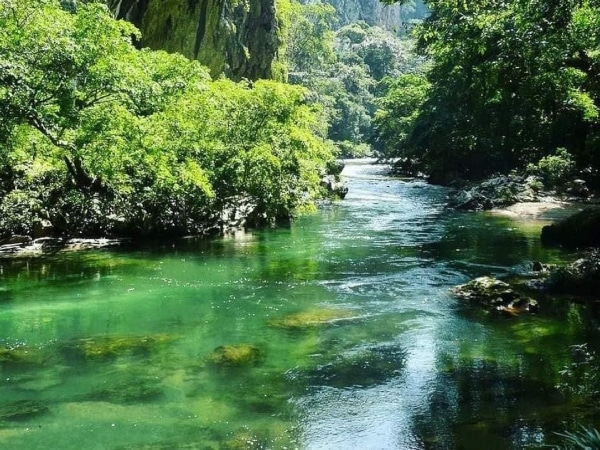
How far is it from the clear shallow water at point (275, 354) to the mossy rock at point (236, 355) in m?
0.05

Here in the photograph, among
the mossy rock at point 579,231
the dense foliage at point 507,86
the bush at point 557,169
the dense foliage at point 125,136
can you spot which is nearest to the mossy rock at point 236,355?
the dense foliage at point 507,86

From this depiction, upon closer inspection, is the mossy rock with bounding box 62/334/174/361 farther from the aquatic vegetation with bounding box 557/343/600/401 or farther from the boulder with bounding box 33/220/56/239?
the boulder with bounding box 33/220/56/239

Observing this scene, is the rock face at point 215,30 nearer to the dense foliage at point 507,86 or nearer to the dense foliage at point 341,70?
the dense foliage at point 507,86

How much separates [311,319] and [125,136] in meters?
9.38

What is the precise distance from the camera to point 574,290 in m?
12.5

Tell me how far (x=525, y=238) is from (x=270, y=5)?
91.2 feet

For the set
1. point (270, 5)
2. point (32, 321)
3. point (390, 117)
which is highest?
point (270, 5)

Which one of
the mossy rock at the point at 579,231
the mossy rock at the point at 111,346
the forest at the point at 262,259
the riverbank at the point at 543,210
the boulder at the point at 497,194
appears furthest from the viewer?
the boulder at the point at 497,194

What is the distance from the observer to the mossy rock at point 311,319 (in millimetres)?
10695

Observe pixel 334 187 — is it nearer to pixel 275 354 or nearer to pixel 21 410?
pixel 275 354

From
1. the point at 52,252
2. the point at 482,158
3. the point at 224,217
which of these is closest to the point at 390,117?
the point at 482,158

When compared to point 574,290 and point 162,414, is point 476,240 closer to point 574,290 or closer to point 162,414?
point 574,290

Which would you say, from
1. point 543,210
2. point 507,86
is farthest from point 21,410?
point 543,210

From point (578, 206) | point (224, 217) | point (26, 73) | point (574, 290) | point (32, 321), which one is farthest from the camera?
point (578, 206)
